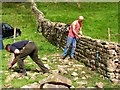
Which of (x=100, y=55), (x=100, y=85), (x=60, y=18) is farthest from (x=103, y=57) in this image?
(x=60, y=18)

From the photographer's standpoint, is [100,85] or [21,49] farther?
[21,49]

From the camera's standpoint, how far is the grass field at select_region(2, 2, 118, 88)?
1955cm

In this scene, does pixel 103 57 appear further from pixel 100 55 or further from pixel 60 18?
pixel 60 18

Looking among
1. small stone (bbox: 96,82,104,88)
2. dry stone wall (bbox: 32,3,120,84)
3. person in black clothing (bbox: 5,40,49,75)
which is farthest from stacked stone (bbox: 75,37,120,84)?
person in black clothing (bbox: 5,40,49,75)

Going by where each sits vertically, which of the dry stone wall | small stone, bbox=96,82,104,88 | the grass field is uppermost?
the dry stone wall

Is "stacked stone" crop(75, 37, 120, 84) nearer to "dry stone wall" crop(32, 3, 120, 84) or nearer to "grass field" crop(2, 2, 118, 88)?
"dry stone wall" crop(32, 3, 120, 84)

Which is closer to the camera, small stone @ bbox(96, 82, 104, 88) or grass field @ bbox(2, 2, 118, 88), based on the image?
small stone @ bbox(96, 82, 104, 88)

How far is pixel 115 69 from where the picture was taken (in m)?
13.0

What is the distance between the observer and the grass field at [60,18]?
19547mm

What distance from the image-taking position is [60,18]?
97.6ft

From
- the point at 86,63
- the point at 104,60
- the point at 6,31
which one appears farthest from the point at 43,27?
the point at 104,60

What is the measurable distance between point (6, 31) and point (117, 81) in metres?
14.8

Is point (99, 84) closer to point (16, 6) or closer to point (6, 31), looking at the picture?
point (6, 31)

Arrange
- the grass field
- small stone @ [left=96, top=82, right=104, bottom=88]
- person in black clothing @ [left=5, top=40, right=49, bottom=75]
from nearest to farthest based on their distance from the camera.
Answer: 1. small stone @ [left=96, top=82, right=104, bottom=88]
2. person in black clothing @ [left=5, top=40, right=49, bottom=75]
3. the grass field
